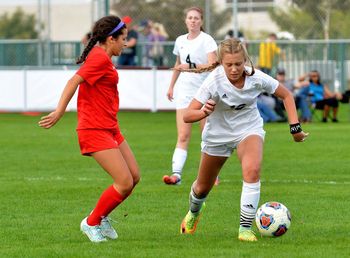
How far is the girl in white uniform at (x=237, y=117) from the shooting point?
8891mm

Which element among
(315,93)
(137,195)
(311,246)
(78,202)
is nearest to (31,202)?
(78,202)

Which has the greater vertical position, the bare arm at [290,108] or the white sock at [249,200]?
the bare arm at [290,108]

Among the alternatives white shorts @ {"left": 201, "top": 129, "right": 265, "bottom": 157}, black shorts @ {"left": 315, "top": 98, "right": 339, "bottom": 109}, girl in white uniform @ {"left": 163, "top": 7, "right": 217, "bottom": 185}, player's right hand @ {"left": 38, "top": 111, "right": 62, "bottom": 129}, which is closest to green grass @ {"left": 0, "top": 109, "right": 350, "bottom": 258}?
girl in white uniform @ {"left": 163, "top": 7, "right": 217, "bottom": 185}

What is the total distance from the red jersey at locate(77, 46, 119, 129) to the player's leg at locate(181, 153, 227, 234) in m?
0.88

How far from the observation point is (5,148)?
1931cm

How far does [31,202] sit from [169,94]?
293cm

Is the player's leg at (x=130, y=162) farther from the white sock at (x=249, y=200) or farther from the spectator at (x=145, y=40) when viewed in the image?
the spectator at (x=145, y=40)

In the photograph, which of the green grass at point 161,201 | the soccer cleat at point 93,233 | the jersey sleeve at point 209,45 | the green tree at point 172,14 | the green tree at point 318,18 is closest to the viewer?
the green grass at point 161,201

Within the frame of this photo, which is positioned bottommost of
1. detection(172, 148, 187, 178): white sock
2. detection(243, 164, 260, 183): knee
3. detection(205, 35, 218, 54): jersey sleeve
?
detection(172, 148, 187, 178): white sock

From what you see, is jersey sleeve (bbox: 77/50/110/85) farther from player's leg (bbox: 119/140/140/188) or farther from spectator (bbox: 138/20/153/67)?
spectator (bbox: 138/20/153/67)

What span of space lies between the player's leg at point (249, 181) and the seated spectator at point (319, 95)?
17.4m

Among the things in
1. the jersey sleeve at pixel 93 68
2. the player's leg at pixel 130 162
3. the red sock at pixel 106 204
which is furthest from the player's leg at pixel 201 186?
the jersey sleeve at pixel 93 68

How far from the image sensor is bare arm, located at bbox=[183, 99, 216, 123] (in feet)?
28.2

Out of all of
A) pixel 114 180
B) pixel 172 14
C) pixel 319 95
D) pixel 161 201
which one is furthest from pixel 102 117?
pixel 172 14
